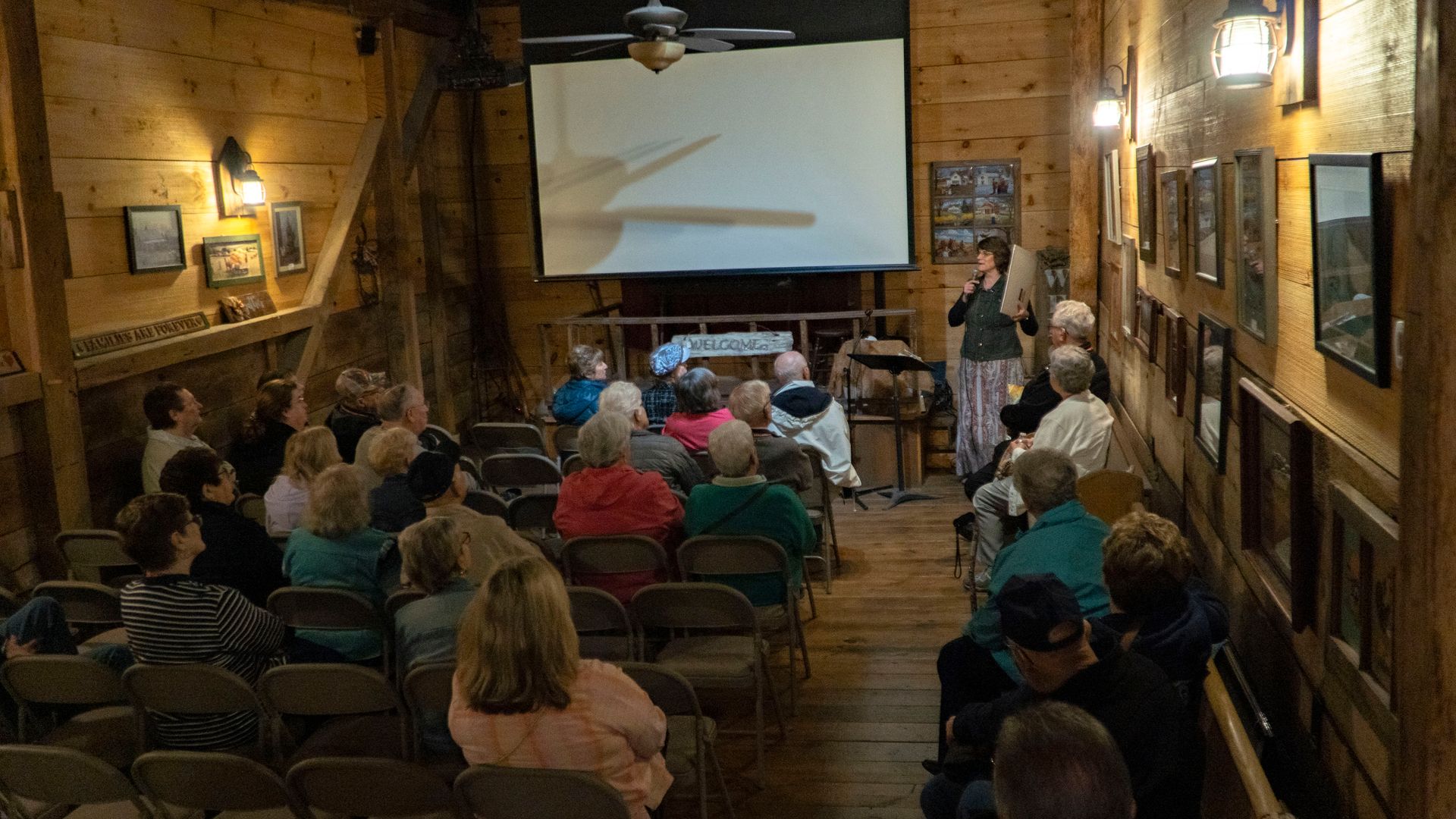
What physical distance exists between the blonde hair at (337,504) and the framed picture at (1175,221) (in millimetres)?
2953

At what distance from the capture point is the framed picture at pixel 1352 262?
2033 mm

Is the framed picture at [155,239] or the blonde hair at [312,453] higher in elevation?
the framed picture at [155,239]

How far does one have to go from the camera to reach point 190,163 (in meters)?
6.51

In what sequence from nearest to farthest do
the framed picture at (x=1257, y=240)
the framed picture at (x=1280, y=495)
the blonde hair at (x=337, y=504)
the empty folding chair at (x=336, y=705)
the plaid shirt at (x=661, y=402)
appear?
the framed picture at (x=1280, y=495)
the framed picture at (x=1257, y=240)
the empty folding chair at (x=336, y=705)
the blonde hair at (x=337, y=504)
the plaid shirt at (x=661, y=402)

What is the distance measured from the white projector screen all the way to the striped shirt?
242 inches

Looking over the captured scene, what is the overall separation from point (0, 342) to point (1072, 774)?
483cm

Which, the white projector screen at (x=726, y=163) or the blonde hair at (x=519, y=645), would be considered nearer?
the blonde hair at (x=519, y=645)

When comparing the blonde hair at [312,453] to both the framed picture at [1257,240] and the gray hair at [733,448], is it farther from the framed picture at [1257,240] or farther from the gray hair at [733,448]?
the framed picture at [1257,240]

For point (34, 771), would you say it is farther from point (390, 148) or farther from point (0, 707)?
point (390, 148)

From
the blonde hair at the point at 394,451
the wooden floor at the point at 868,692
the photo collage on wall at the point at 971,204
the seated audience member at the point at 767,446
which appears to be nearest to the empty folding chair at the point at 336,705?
the wooden floor at the point at 868,692

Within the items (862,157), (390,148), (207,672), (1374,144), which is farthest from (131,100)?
(1374,144)

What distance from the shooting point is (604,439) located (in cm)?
425

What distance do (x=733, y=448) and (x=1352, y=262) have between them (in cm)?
239

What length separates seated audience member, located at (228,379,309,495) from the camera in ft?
18.6
